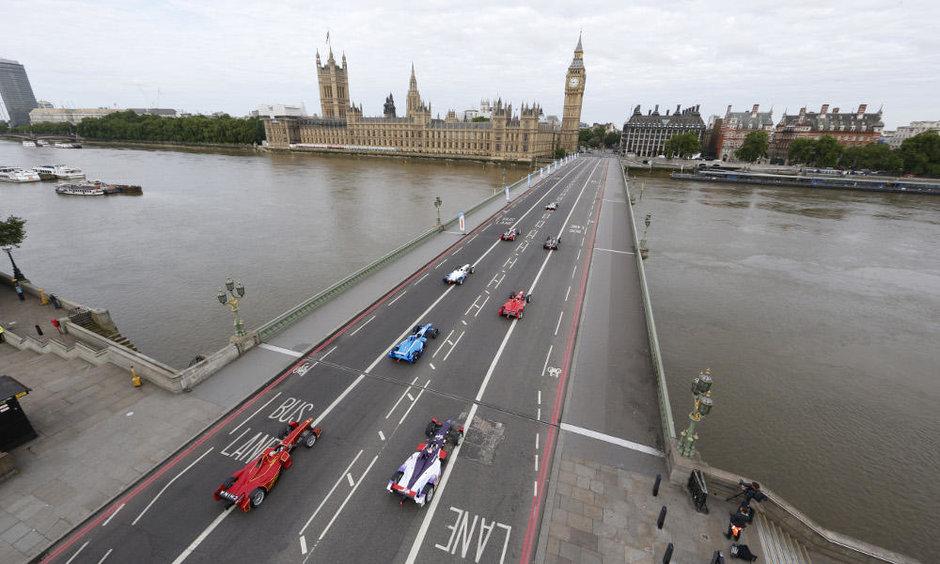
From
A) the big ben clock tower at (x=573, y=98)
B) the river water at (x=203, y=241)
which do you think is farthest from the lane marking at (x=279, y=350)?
the big ben clock tower at (x=573, y=98)

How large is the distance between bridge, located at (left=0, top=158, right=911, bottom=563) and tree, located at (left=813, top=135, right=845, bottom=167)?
136039mm

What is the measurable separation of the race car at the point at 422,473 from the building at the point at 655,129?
192m

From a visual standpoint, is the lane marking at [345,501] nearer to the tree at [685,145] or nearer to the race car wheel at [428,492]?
the race car wheel at [428,492]

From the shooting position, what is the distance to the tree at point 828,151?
112 m

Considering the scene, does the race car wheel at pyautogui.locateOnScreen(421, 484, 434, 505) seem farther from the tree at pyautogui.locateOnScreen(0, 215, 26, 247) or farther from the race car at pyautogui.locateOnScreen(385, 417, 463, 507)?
the tree at pyautogui.locateOnScreen(0, 215, 26, 247)

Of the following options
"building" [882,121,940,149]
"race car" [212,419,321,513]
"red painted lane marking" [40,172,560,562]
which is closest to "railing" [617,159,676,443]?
"race car" [212,419,321,513]

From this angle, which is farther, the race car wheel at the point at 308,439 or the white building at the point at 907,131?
the white building at the point at 907,131

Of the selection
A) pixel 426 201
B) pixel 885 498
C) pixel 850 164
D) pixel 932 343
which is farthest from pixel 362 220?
pixel 850 164

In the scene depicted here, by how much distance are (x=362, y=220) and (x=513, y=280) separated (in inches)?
1253

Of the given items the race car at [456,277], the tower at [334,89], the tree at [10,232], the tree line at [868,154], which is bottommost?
the race car at [456,277]

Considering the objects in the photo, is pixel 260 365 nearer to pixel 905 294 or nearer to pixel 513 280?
pixel 513 280

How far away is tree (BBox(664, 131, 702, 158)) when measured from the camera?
137m

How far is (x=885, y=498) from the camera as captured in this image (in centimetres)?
1539

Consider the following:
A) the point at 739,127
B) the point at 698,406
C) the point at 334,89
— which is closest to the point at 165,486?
the point at 698,406
